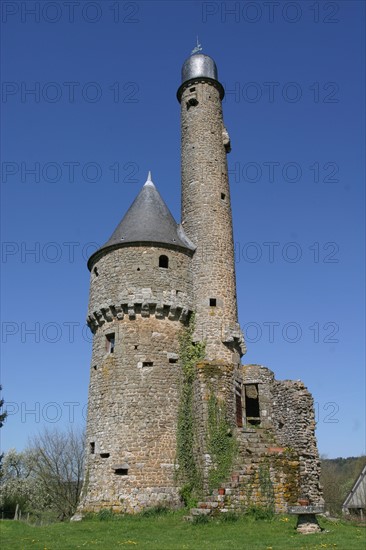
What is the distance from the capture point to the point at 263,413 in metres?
21.8

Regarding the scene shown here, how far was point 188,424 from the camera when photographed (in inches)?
781

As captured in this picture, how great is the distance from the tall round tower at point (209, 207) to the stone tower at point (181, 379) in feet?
0.21

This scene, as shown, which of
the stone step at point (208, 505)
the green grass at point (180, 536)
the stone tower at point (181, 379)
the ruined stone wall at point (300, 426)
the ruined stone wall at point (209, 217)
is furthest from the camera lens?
the ruined stone wall at point (209, 217)

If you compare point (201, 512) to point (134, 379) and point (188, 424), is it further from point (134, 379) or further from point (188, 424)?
point (134, 379)

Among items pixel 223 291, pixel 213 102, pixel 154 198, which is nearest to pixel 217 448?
pixel 223 291

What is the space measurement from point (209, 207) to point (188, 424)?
10.3 metres

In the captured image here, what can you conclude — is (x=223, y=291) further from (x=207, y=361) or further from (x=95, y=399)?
(x=95, y=399)

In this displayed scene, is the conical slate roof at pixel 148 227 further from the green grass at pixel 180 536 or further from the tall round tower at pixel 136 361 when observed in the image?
the green grass at pixel 180 536

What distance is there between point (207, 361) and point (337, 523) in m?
7.27

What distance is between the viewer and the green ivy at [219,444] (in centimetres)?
1744

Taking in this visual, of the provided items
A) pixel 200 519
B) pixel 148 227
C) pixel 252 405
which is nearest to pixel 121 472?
pixel 200 519

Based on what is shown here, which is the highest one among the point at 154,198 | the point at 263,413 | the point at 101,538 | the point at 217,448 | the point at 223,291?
the point at 154,198

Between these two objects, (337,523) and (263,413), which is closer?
(337,523)

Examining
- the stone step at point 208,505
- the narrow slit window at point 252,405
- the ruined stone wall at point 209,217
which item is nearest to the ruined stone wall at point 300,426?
the narrow slit window at point 252,405
